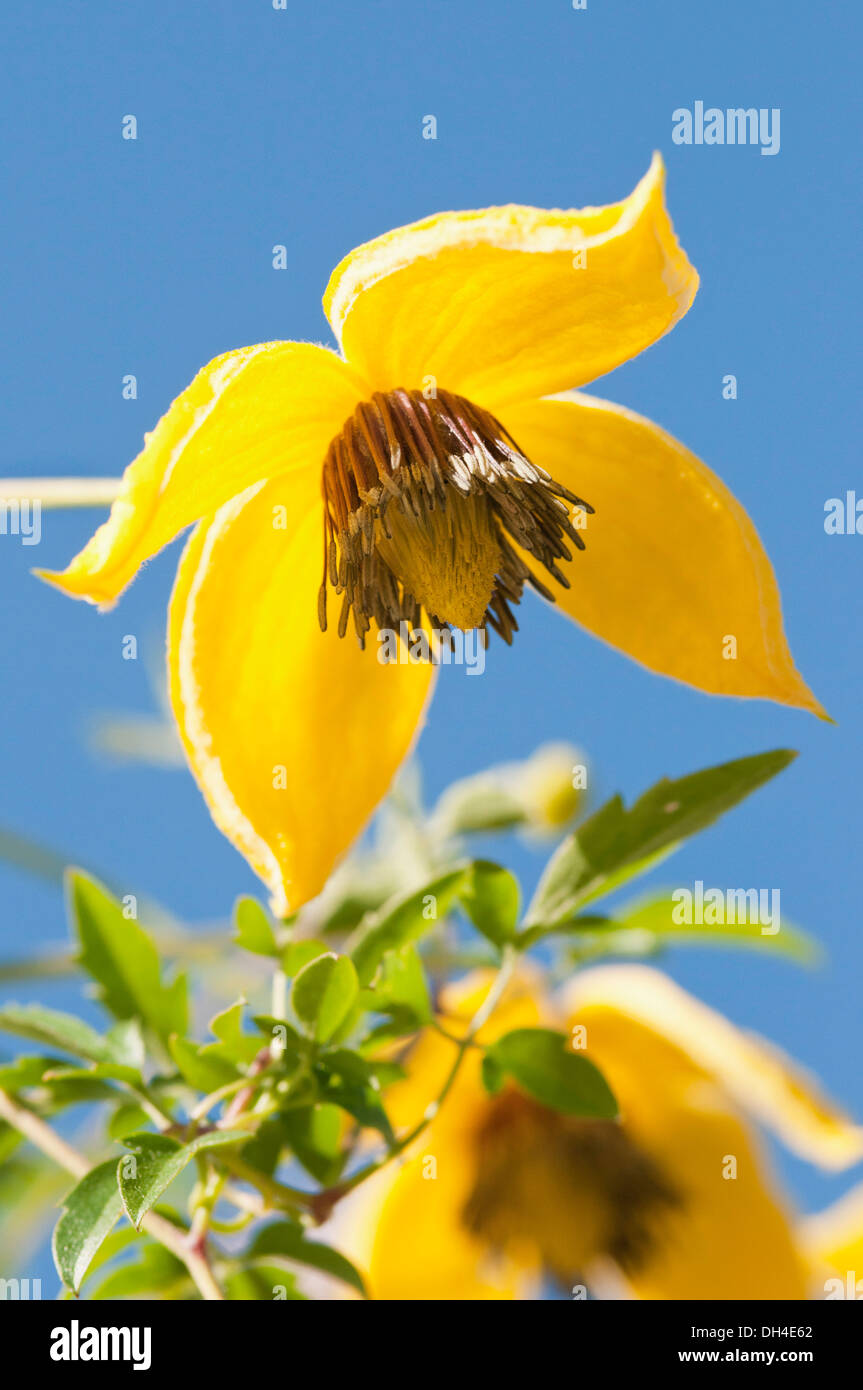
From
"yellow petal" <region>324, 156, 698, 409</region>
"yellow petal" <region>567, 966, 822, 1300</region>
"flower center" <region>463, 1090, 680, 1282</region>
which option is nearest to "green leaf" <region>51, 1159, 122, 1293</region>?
"yellow petal" <region>324, 156, 698, 409</region>

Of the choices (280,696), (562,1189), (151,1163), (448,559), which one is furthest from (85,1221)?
(562,1189)

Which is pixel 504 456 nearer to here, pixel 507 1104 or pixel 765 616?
pixel 765 616

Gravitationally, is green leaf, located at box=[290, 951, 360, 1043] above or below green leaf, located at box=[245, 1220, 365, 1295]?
above

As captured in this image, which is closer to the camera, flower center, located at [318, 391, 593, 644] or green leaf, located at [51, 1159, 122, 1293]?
green leaf, located at [51, 1159, 122, 1293]

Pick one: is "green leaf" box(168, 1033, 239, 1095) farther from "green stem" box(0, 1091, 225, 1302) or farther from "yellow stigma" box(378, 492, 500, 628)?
"yellow stigma" box(378, 492, 500, 628)

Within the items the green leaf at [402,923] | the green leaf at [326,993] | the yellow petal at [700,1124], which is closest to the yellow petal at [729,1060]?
the yellow petal at [700,1124]
